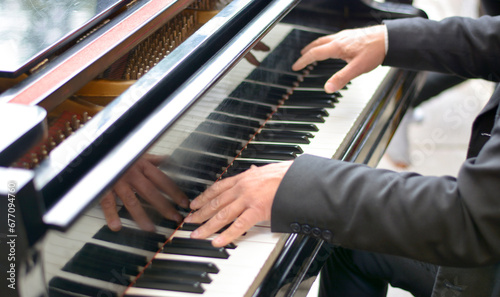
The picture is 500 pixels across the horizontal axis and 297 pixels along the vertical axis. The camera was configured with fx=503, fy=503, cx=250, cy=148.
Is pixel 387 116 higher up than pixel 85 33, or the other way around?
pixel 85 33

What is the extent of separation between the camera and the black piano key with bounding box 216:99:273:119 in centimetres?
132

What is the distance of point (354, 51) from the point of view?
65.2 inches

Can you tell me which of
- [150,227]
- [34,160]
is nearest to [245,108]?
[150,227]

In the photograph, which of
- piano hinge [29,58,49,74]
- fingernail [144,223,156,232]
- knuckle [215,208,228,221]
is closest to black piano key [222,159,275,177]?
knuckle [215,208,228,221]

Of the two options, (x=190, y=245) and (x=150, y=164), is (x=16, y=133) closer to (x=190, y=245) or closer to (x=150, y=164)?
(x=150, y=164)

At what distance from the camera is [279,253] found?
1.13 meters

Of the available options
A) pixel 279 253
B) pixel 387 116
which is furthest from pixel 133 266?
pixel 387 116

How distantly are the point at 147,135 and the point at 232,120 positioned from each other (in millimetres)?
458

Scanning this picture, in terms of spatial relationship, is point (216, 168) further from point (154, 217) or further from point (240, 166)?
point (154, 217)

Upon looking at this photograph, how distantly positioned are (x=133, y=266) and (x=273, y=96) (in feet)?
2.59

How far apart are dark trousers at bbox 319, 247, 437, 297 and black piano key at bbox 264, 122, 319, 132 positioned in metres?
0.38

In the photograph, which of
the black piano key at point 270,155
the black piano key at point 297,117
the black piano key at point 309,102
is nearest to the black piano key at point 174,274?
the black piano key at point 270,155

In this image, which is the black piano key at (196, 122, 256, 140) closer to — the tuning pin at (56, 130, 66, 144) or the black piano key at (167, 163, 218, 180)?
the black piano key at (167, 163, 218, 180)

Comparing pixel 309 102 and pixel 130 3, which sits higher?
pixel 130 3
